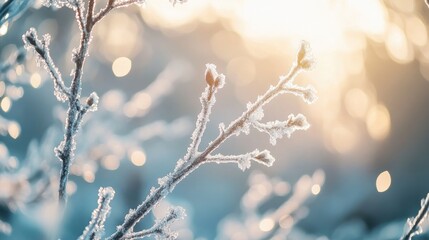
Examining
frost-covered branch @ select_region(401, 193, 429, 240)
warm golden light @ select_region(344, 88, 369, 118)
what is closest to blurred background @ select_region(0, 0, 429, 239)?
warm golden light @ select_region(344, 88, 369, 118)

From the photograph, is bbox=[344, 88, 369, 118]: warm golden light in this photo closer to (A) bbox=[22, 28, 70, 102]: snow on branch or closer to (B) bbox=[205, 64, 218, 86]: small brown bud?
(B) bbox=[205, 64, 218, 86]: small brown bud

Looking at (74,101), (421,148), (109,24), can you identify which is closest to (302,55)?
(74,101)

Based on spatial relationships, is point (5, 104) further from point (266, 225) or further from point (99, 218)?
point (266, 225)

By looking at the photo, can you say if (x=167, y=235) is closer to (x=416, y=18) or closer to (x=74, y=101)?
(x=74, y=101)

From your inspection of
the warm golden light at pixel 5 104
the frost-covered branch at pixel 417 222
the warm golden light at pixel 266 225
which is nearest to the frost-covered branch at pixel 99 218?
the frost-covered branch at pixel 417 222

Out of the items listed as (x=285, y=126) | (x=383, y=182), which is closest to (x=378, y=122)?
(x=383, y=182)

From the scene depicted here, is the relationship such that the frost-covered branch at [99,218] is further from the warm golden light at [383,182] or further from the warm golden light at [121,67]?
the warm golden light at [121,67]
